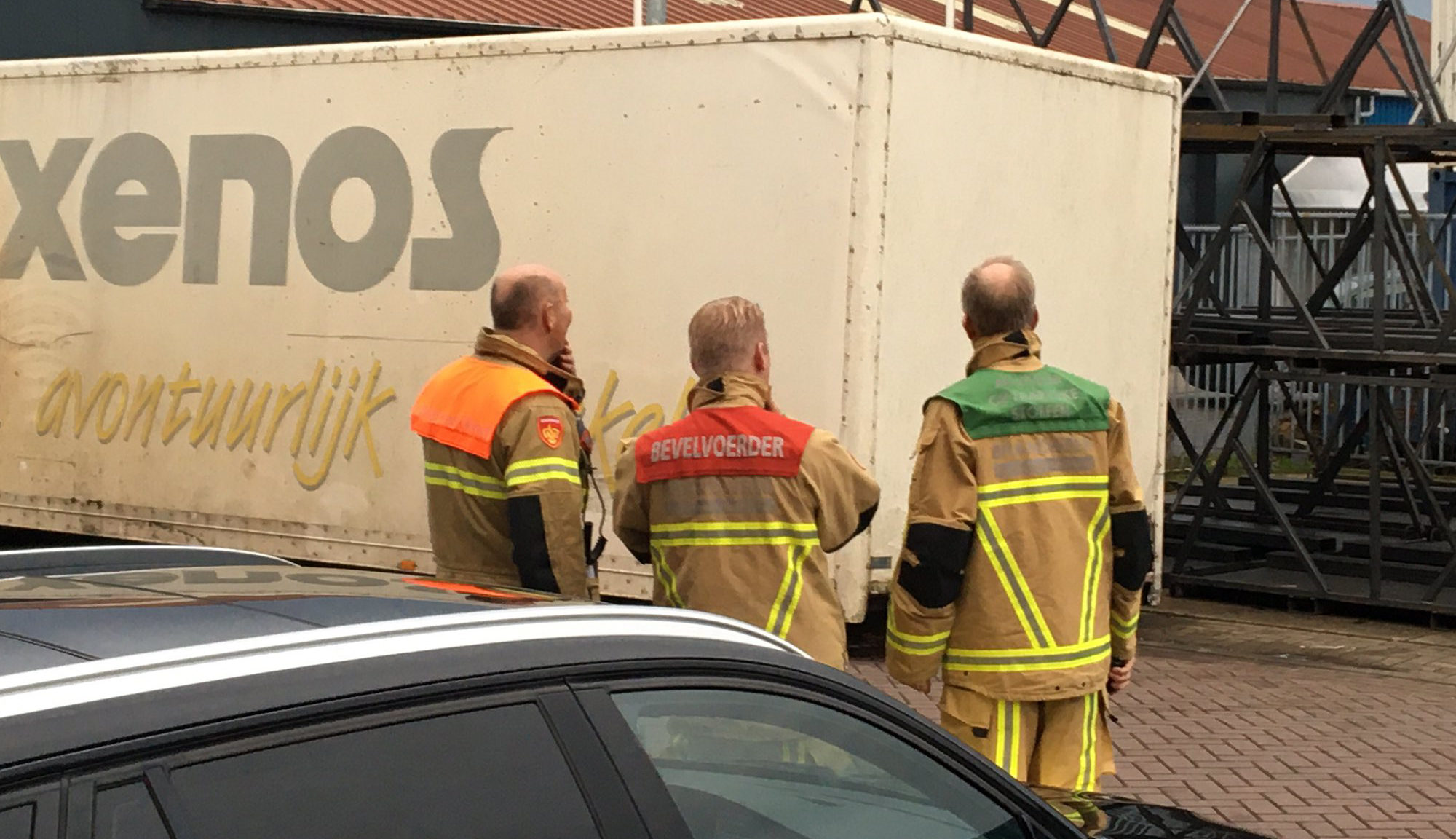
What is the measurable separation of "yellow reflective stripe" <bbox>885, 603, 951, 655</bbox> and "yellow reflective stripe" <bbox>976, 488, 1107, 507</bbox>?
1.15 ft

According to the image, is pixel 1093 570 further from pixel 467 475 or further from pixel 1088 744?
pixel 467 475

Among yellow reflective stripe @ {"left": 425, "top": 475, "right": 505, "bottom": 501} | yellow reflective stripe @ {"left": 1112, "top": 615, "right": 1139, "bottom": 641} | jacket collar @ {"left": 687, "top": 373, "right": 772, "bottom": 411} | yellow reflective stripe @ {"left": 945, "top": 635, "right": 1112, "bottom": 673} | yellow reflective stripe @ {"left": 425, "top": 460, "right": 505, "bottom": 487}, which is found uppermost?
jacket collar @ {"left": 687, "top": 373, "right": 772, "bottom": 411}

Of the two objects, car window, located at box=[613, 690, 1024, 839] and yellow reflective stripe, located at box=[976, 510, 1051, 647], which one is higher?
yellow reflective stripe, located at box=[976, 510, 1051, 647]

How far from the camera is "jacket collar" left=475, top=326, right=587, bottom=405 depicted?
506cm

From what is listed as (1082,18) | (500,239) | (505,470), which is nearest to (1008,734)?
(505,470)

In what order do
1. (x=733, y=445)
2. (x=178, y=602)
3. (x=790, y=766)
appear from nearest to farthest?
(x=178, y=602)
(x=790, y=766)
(x=733, y=445)

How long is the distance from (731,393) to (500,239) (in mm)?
4222

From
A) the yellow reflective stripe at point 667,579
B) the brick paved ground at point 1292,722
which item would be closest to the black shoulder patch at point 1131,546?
the yellow reflective stripe at point 667,579

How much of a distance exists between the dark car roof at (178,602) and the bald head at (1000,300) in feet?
6.93

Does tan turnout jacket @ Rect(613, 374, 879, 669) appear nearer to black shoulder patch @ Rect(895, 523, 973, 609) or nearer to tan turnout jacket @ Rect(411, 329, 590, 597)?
black shoulder patch @ Rect(895, 523, 973, 609)

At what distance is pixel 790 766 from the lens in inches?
114

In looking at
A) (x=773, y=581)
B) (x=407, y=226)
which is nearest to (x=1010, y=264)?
(x=773, y=581)

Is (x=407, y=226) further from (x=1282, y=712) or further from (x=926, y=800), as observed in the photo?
(x=926, y=800)

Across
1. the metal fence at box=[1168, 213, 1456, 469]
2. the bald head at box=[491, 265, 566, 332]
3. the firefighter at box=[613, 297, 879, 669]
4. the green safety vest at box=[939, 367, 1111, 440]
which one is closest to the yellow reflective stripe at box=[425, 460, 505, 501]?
the bald head at box=[491, 265, 566, 332]
